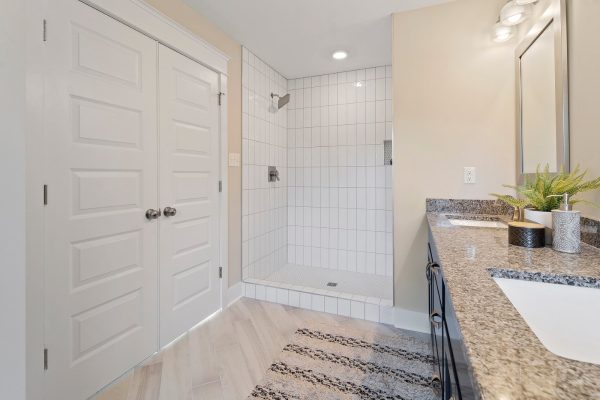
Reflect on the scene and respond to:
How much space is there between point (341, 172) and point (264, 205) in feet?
3.28

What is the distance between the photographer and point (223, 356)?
1.84 metres

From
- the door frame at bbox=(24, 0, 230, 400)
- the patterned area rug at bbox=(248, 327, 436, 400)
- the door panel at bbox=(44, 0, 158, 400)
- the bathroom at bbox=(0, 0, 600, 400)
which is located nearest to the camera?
the bathroom at bbox=(0, 0, 600, 400)

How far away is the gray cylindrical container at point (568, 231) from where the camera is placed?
101 centimetres

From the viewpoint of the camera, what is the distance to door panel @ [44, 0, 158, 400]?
1.35 metres

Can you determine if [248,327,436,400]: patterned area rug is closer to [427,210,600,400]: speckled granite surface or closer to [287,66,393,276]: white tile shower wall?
[427,210,600,400]: speckled granite surface

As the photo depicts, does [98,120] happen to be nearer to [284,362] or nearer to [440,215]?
[284,362]

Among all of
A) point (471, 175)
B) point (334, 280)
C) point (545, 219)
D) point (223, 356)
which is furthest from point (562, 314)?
point (334, 280)

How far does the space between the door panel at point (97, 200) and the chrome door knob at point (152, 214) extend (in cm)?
3

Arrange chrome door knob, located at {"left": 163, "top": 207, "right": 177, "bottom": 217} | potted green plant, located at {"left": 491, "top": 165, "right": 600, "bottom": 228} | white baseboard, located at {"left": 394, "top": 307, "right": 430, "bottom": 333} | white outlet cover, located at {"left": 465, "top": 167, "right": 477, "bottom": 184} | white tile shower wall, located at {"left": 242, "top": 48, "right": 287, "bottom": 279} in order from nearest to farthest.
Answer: potted green plant, located at {"left": 491, "top": 165, "right": 600, "bottom": 228}
chrome door knob, located at {"left": 163, "top": 207, "right": 177, "bottom": 217}
white outlet cover, located at {"left": 465, "top": 167, "right": 477, "bottom": 184}
white baseboard, located at {"left": 394, "top": 307, "right": 430, "bottom": 333}
white tile shower wall, located at {"left": 242, "top": 48, "right": 287, "bottom": 279}

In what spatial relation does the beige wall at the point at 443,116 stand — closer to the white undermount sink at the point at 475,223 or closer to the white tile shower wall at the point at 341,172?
the white undermount sink at the point at 475,223

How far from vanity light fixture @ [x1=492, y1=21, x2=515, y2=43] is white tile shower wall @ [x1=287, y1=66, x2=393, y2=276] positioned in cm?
133

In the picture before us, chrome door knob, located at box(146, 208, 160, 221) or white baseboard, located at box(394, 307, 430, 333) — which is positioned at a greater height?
chrome door knob, located at box(146, 208, 160, 221)

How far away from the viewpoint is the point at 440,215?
198 centimetres

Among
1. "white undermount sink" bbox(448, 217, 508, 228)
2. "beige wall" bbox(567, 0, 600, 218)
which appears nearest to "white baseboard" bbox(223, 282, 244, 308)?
"white undermount sink" bbox(448, 217, 508, 228)
